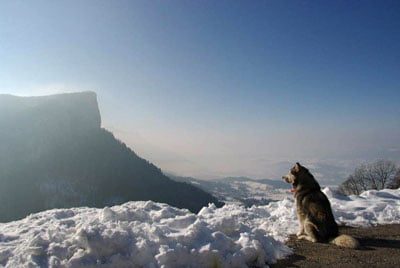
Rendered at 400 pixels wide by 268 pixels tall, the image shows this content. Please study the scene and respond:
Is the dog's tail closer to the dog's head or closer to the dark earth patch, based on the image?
the dark earth patch

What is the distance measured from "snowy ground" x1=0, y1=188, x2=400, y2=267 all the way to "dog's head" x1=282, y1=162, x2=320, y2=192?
1.65m

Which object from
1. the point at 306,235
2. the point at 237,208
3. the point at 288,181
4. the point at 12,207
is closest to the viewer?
the point at 306,235

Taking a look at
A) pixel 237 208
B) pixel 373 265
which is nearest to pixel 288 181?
pixel 237 208

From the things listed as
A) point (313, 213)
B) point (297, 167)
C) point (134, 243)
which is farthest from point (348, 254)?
point (134, 243)

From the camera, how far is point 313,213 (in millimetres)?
12055

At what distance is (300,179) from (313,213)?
4.43 ft

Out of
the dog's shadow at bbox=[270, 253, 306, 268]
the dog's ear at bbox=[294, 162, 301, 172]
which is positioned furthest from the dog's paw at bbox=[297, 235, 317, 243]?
the dog's ear at bbox=[294, 162, 301, 172]

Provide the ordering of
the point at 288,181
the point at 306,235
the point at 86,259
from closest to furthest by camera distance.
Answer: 1. the point at 86,259
2. the point at 306,235
3. the point at 288,181

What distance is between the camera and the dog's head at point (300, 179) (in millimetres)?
12836

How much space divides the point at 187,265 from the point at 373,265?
4.43 meters

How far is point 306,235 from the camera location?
1216cm

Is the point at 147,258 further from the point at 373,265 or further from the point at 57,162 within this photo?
the point at 57,162

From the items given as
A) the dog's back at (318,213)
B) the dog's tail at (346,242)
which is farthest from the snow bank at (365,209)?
the dog's tail at (346,242)

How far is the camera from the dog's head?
12.8m
